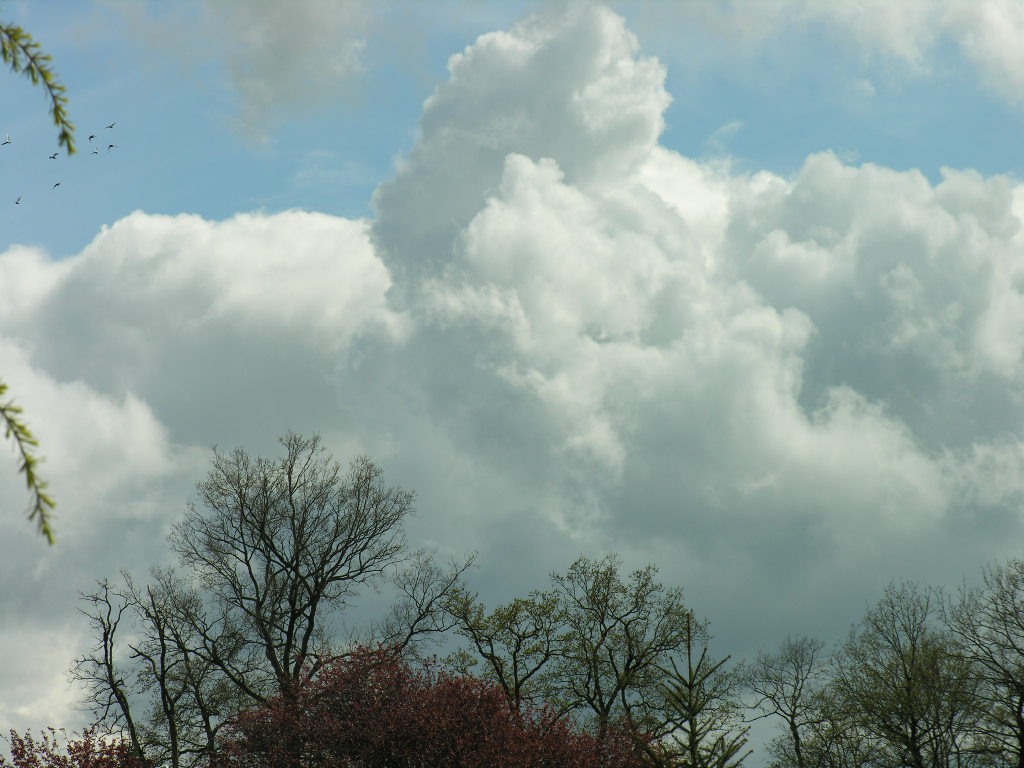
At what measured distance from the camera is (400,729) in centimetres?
2539

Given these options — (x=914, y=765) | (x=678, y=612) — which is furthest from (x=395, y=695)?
(x=914, y=765)

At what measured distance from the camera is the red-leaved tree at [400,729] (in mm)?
25281

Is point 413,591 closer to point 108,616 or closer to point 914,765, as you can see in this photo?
point 108,616

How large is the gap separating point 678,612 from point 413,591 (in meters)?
11.7

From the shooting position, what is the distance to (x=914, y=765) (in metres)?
39.5

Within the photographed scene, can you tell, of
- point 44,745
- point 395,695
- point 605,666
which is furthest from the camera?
point 605,666

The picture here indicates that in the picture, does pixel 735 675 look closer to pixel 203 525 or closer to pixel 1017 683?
pixel 1017 683

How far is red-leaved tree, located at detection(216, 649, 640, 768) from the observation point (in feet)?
82.9

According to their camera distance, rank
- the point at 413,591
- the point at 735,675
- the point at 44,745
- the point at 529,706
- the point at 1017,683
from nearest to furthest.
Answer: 1. the point at 529,706
2. the point at 44,745
3. the point at 1017,683
4. the point at 413,591
5. the point at 735,675

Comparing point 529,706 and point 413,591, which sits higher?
point 413,591

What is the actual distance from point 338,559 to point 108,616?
8.78 m

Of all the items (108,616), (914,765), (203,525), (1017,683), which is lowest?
(914,765)

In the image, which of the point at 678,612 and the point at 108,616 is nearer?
the point at 108,616

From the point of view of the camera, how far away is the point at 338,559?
1544 inches
